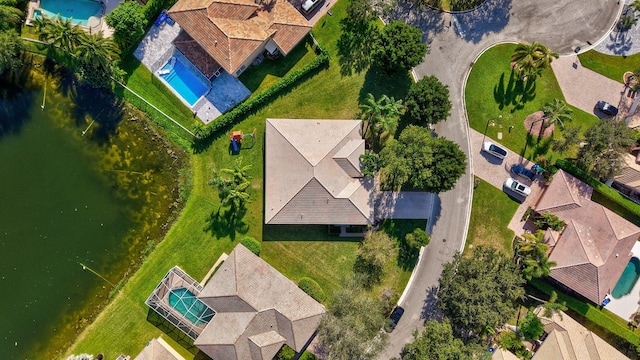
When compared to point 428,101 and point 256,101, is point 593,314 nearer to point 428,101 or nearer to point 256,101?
point 428,101

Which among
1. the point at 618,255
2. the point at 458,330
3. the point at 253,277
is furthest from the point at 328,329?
the point at 618,255

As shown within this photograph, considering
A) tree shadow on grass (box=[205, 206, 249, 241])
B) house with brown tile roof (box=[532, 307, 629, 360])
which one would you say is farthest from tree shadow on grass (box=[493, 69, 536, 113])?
tree shadow on grass (box=[205, 206, 249, 241])

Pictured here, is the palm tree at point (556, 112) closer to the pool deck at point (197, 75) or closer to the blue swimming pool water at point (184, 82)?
the pool deck at point (197, 75)

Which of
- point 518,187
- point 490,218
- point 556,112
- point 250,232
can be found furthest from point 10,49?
point 556,112

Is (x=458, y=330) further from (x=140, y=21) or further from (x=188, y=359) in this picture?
(x=140, y=21)

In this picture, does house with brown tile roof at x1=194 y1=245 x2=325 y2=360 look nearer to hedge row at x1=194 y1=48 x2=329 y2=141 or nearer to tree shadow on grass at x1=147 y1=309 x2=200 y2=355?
tree shadow on grass at x1=147 y1=309 x2=200 y2=355
